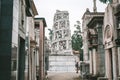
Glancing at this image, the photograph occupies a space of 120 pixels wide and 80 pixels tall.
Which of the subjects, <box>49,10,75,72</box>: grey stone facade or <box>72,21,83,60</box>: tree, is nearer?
<box>49,10,75,72</box>: grey stone facade

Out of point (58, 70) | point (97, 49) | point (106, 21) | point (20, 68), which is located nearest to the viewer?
point (20, 68)

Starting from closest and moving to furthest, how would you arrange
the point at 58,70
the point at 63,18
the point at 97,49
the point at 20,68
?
the point at 20,68 < the point at 97,49 < the point at 58,70 < the point at 63,18

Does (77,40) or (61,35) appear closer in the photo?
(61,35)

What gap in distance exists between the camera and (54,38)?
4878 cm

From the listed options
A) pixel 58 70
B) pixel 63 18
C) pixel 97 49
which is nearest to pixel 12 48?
pixel 97 49

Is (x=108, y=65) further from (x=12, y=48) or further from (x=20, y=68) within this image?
(x=12, y=48)

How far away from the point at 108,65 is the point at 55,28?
34.9 metres

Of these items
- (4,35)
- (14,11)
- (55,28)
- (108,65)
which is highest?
(55,28)

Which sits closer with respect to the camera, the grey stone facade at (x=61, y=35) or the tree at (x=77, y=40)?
the grey stone facade at (x=61, y=35)

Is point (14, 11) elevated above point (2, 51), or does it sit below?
above

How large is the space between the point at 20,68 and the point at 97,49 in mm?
8892

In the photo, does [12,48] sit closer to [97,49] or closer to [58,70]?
[97,49]

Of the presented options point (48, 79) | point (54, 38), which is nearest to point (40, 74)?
point (48, 79)

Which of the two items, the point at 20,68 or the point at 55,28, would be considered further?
the point at 55,28
